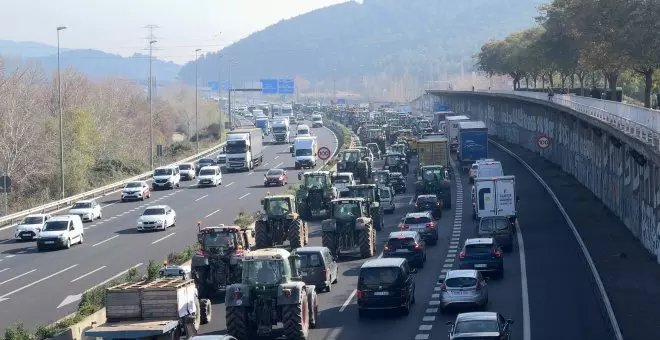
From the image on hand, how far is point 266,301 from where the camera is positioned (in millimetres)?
27156

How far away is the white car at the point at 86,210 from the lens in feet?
200

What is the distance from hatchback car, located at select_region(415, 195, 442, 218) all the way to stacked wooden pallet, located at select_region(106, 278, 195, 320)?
1214 inches

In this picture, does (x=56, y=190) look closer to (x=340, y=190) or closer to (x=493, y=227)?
(x=340, y=190)

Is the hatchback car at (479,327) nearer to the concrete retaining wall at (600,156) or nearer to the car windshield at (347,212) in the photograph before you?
the concrete retaining wall at (600,156)

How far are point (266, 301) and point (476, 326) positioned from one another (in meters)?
5.77

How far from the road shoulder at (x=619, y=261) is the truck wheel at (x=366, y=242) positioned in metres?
8.14

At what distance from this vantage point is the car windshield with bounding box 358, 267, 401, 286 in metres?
30.5

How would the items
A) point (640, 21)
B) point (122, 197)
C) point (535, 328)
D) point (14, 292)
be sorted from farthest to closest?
point (122, 197) → point (640, 21) → point (14, 292) → point (535, 328)

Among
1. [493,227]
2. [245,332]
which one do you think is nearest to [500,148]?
[493,227]

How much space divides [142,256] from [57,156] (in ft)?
130

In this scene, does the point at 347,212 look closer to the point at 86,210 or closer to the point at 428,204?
the point at 428,204

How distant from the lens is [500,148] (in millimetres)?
106438

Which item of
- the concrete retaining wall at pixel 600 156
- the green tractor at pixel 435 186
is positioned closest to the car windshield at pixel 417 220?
the concrete retaining wall at pixel 600 156

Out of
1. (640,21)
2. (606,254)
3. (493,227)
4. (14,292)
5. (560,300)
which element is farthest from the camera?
(640,21)
